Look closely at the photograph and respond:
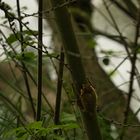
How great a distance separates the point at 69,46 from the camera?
0.83 metres

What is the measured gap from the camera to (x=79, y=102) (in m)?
0.86

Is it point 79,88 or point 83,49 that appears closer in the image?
point 79,88

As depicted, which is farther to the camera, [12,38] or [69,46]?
[12,38]

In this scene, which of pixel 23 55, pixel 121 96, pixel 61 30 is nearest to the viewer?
pixel 61 30

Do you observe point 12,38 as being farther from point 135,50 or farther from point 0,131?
point 135,50

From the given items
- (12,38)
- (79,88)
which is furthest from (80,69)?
(12,38)

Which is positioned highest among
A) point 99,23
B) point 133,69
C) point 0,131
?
point 99,23

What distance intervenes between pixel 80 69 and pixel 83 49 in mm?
1324

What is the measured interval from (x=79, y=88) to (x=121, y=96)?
2.75ft

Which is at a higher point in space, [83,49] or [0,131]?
[83,49]

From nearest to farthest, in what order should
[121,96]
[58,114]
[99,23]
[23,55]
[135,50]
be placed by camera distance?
[58,114] < [23,55] < [135,50] < [121,96] < [99,23]

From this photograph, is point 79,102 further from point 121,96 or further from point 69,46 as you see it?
point 121,96

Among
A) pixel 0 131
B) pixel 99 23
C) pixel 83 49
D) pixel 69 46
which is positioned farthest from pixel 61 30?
pixel 99 23

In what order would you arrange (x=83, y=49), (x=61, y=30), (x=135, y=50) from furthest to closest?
(x=83, y=49) → (x=135, y=50) → (x=61, y=30)
